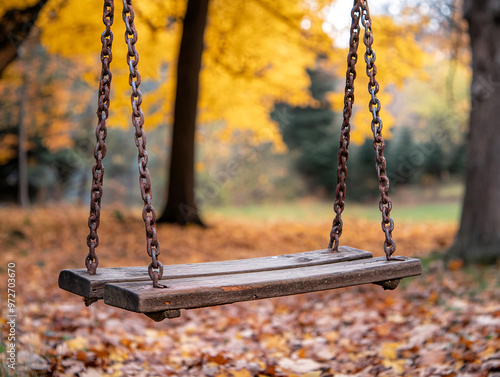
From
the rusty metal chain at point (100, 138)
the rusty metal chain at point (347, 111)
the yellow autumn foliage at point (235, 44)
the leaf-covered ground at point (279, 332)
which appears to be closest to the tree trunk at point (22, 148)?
the yellow autumn foliage at point (235, 44)

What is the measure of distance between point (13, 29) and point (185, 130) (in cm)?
425

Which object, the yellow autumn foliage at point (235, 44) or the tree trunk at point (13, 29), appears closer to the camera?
the tree trunk at point (13, 29)

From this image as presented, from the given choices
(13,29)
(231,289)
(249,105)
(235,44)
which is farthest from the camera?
(249,105)

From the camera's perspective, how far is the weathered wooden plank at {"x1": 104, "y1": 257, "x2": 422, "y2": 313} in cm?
194

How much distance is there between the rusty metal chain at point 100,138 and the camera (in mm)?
2248

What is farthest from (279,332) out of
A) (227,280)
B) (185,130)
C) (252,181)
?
(252,181)

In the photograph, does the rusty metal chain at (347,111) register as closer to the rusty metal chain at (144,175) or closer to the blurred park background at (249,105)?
the rusty metal chain at (144,175)

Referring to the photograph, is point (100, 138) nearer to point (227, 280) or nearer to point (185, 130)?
point (227, 280)

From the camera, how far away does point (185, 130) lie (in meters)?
9.96

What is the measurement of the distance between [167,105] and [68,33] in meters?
3.12

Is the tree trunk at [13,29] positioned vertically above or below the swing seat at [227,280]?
above

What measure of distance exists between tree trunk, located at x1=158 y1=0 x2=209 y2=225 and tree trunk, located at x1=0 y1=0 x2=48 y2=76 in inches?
132

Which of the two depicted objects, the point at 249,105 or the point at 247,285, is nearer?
the point at 247,285

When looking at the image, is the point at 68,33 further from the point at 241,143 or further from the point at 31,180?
the point at 241,143
